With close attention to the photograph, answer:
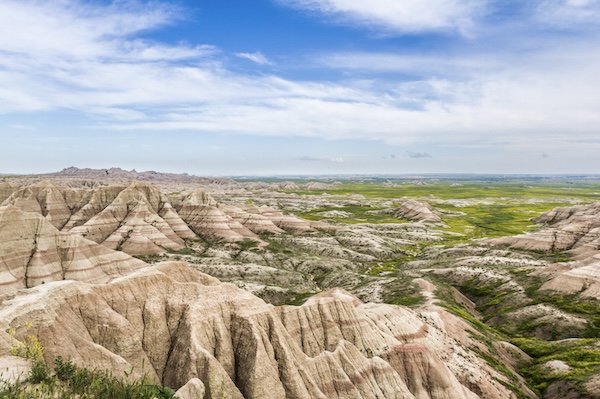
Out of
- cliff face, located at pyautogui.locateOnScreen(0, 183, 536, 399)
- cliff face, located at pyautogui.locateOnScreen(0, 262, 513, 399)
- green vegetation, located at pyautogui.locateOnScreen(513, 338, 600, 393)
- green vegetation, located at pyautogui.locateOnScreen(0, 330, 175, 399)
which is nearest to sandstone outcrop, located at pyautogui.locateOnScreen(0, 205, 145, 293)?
cliff face, located at pyautogui.locateOnScreen(0, 183, 536, 399)

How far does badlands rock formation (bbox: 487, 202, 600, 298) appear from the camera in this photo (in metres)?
77.9

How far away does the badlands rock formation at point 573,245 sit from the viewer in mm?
77875

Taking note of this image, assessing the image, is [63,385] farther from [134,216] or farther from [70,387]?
[134,216]

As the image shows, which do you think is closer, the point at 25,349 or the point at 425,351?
the point at 25,349

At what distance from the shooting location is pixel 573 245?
11981 centimetres

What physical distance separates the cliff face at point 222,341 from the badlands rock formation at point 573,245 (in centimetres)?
4898

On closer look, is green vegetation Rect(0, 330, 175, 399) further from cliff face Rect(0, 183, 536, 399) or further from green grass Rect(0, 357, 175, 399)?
cliff face Rect(0, 183, 536, 399)

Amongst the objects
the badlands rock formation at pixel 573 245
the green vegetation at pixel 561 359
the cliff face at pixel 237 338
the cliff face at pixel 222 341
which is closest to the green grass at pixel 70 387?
the cliff face at pixel 237 338

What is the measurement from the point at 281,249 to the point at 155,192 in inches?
2003

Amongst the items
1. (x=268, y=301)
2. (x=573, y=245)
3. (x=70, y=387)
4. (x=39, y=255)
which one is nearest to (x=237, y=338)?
(x=70, y=387)

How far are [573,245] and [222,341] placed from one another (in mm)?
125886

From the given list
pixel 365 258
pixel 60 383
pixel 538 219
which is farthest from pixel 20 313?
pixel 538 219

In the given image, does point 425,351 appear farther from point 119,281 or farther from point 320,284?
point 320,284

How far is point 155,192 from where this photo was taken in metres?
139
